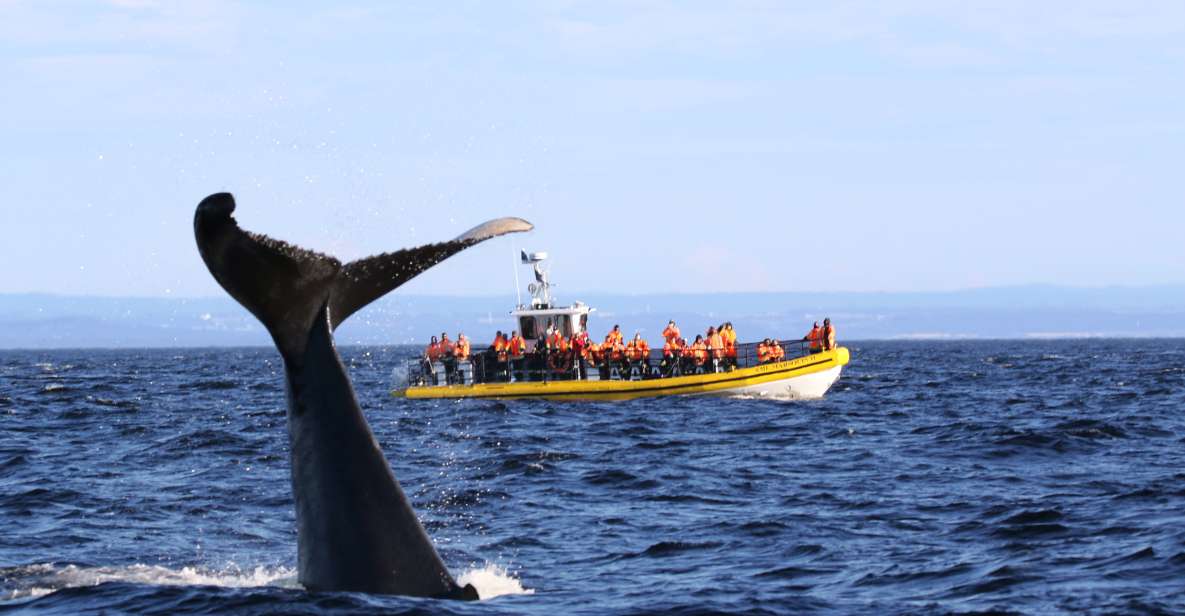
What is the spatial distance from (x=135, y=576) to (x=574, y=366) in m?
24.5

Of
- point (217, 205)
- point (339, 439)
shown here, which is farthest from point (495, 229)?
point (217, 205)

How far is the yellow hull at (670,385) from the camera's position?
34656mm

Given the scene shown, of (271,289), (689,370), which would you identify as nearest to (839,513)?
(271,289)

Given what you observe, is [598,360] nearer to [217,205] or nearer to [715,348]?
[715,348]

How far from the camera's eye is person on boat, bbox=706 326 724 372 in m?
35.4

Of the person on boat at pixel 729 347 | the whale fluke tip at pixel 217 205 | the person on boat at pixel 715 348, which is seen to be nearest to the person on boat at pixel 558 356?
the person on boat at pixel 715 348

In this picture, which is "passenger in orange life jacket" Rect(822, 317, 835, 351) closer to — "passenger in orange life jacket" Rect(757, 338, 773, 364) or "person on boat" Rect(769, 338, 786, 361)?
"person on boat" Rect(769, 338, 786, 361)

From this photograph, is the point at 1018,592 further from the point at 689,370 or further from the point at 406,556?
the point at 689,370

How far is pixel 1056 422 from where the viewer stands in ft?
85.9

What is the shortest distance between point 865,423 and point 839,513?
42.4 ft

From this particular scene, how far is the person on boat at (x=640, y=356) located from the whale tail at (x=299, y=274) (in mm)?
26938

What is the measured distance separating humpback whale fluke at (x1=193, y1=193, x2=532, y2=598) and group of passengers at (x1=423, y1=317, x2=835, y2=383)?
1032 inches

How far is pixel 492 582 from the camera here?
10680 millimetres

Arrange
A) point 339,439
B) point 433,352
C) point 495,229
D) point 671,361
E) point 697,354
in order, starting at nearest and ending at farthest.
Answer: point 495,229, point 339,439, point 671,361, point 697,354, point 433,352
